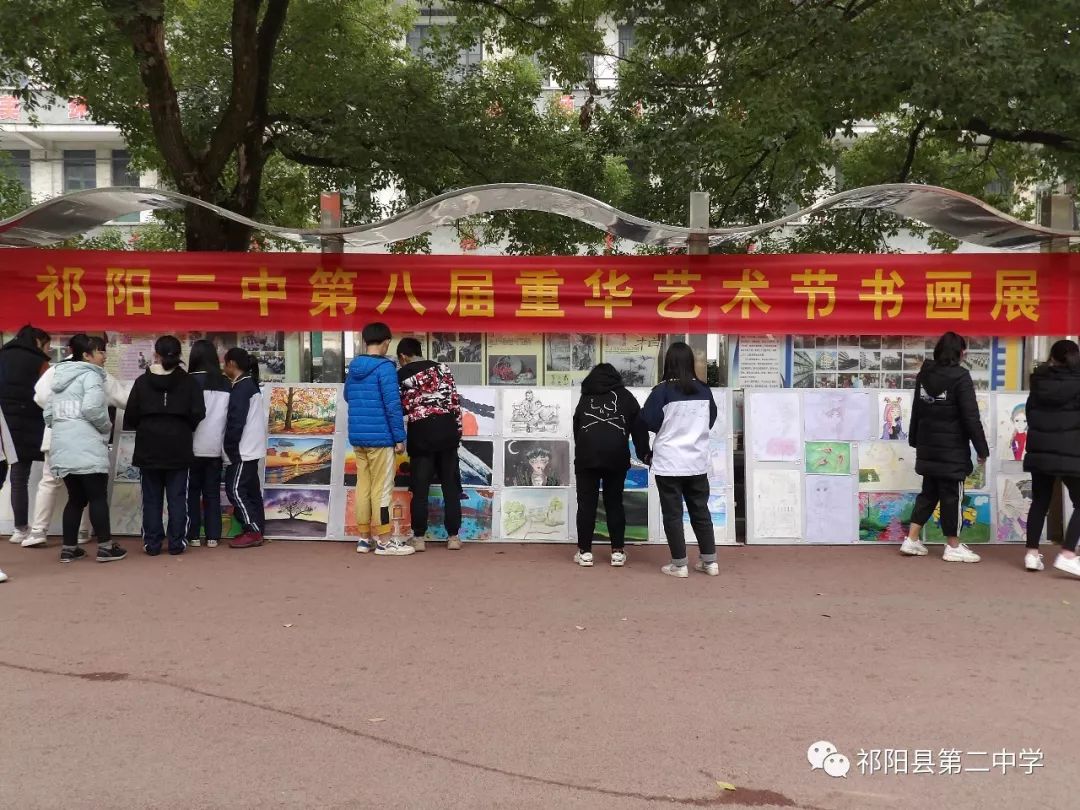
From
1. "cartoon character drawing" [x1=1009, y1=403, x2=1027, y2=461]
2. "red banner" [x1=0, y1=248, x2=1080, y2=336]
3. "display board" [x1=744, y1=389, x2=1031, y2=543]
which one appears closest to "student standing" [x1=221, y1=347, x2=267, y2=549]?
"red banner" [x1=0, y1=248, x2=1080, y2=336]

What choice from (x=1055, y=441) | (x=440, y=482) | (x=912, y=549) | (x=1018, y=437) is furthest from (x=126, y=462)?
(x=1018, y=437)

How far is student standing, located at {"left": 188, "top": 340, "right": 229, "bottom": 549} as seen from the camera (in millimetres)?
7621

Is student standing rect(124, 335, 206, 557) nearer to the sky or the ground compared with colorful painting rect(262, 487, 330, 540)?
nearer to the sky

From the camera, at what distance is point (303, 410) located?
319 inches

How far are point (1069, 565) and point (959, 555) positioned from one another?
0.77 meters

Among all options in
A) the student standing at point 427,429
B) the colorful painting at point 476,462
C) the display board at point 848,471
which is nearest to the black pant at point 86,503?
the student standing at point 427,429

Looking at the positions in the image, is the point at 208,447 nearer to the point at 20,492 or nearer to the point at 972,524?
the point at 20,492

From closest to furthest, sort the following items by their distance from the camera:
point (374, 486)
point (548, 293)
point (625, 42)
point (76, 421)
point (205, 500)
→ point (76, 421) < point (374, 486) < point (205, 500) < point (548, 293) < point (625, 42)

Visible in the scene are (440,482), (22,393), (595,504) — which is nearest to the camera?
(595,504)

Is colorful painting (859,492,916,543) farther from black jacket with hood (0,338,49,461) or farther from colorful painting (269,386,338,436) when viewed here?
black jacket with hood (0,338,49,461)

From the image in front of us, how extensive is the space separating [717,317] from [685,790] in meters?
5.06

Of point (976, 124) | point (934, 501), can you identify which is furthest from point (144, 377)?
point (976, 124)

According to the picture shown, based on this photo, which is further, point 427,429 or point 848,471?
point 848,471

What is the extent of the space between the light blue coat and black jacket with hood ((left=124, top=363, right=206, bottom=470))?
261 mm
